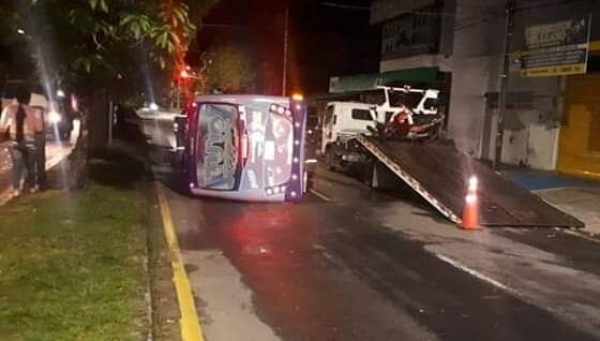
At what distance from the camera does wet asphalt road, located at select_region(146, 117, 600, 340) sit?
22.6 ft

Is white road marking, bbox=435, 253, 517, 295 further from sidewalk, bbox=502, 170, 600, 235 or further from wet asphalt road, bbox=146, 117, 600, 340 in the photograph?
sidewalk, bbox=502, 170, 600, 235

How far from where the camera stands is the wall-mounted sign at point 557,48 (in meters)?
20.3

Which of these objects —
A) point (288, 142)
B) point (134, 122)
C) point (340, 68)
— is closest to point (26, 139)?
point (288, 142)

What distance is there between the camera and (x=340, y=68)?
5228 centimetres

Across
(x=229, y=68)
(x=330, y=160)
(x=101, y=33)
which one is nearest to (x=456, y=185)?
(x=101, y=33)

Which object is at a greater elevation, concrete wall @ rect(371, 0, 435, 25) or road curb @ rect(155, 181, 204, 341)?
concrete wall @ rect(371, 0, 435, 25)

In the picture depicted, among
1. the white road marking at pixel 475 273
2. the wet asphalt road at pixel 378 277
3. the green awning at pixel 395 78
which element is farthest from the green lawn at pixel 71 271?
the green awning at pixel 395 78

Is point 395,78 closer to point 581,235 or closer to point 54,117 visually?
point 54,117

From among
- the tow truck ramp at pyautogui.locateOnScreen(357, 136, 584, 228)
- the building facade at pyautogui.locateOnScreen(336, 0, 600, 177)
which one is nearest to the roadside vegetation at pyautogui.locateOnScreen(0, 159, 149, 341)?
the tow truck ramp at pyautogui.locateOnScreen(357, 136, 584, 228)

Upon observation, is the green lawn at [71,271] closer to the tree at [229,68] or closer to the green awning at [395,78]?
the green awning at [395,78]

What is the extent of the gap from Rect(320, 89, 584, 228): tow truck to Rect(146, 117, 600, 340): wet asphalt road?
19.9 inches

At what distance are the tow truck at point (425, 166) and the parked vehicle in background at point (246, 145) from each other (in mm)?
2494

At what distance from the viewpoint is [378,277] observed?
8.95 meters

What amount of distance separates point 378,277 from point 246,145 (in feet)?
22.2
